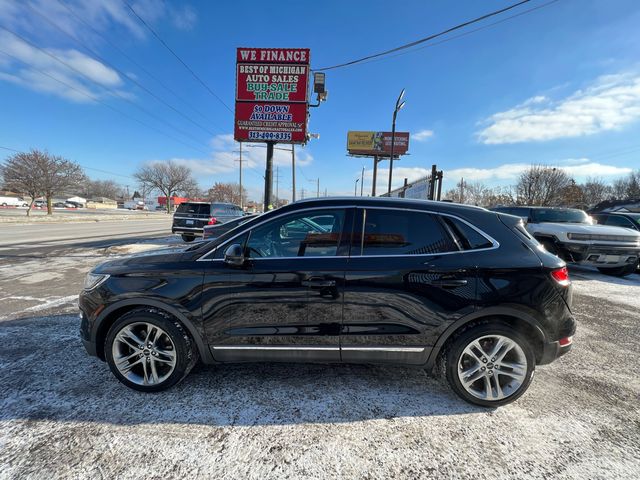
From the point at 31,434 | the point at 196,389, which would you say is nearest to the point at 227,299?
the point at 196,389

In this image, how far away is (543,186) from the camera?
41781mm

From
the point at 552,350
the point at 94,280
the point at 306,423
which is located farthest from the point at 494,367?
the point at 94,280

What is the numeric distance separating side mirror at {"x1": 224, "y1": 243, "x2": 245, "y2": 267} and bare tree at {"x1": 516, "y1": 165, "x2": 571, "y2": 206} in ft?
157

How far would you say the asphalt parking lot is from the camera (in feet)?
6.68

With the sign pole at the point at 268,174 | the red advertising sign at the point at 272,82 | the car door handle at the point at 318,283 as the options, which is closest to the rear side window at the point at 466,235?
the car door handle at the point at 318,283

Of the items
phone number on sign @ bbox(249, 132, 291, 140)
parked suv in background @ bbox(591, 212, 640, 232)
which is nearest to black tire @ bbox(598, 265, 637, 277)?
parked suv in background @ bbox(591, 212, 640, 232)

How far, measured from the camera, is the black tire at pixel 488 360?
8.52 ft

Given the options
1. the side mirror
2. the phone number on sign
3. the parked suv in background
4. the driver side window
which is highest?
the phone number on sign

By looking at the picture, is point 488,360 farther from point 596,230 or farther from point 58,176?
point 58,176

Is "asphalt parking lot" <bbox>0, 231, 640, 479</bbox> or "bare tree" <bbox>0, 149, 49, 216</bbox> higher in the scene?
"bare tree" <bbox>0, 149, 49, 216</bbox>

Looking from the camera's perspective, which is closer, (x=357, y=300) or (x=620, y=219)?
(x=357, y=300)

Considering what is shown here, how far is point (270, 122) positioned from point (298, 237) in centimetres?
1212

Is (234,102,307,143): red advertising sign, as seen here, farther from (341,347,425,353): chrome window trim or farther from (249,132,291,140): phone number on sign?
(341,347,425,353): chrome window trim

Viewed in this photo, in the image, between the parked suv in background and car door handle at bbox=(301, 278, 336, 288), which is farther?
the parked suv in background
